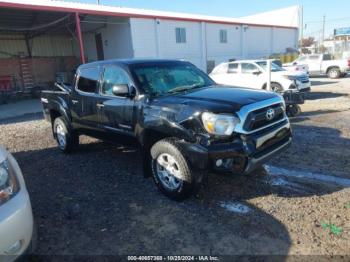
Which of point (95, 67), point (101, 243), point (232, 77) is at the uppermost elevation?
point (95, 67)

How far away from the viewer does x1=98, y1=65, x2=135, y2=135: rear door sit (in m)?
4.61

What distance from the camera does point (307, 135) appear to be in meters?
6.87

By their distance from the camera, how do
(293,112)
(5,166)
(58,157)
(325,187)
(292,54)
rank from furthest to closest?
(292,54)
(293,112)
(58,157)
(325,187)
(5,166)

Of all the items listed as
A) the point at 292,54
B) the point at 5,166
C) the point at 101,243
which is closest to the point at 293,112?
the point at 101,243

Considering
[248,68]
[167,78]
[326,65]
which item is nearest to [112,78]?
[167,78]

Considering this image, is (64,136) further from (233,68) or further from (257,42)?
(257,42)

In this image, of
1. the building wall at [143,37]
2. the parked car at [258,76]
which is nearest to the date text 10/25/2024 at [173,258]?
the parked car at [258,76]

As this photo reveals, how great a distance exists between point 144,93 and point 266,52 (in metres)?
30.4

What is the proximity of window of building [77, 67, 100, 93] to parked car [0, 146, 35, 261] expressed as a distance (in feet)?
9.25

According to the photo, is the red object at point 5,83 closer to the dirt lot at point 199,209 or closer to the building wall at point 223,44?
→ the building wall at point 223,44

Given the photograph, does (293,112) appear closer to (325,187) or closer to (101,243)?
(325,187)

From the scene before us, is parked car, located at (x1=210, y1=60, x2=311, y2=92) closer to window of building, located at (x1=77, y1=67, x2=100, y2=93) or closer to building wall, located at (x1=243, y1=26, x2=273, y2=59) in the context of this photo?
window of building, located at (x1=77, y1=67, x2=100, y2=93)

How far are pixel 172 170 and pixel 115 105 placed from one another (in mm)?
1488

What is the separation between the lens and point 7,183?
2.59 m
